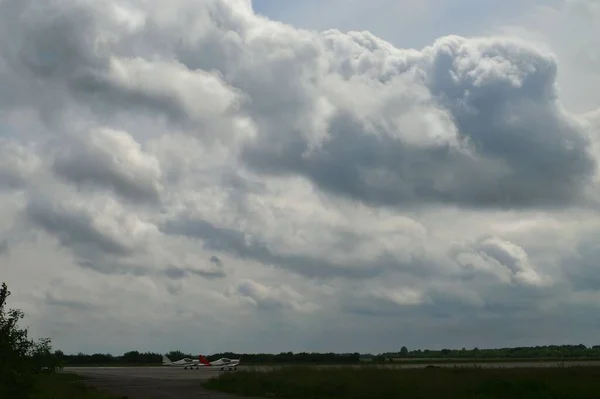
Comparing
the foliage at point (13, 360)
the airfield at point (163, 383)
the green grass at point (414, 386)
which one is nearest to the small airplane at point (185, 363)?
the airfield at point (163, 383)

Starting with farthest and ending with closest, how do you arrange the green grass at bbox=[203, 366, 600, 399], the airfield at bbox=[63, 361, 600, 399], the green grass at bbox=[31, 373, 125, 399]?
the airfield at bbox=[63, 361, 600, 399]
the green grass at bbox=[203, 366, 600, 399]
the green grass at bbox=[31, 373, 125, 399]

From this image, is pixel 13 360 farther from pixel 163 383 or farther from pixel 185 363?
pixel 185 363

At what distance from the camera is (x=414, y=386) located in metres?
40.5

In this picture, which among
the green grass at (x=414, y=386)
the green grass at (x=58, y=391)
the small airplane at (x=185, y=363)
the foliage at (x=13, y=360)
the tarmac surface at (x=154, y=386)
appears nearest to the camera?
the foliage at (x=13, y=360)

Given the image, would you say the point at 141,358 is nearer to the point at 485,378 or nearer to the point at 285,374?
the point at 285,374

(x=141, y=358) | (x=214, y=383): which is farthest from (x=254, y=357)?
(x=214, y=383)

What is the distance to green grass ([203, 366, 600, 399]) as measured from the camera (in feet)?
124

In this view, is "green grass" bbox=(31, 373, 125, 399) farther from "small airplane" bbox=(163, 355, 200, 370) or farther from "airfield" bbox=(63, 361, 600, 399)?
"small airplane" bbox=(163, 355, 200, 370)

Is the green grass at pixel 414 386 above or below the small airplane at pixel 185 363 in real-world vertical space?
below

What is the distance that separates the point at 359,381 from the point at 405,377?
3.43 meters

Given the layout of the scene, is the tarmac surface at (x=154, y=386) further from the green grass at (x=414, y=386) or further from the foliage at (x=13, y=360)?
the foliage at (x=13, y=360)

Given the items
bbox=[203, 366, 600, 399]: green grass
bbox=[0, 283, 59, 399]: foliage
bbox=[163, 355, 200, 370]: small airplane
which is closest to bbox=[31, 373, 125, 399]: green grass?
bbox=[0, 283, 59, 399]: foliage

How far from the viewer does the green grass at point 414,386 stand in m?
37.8

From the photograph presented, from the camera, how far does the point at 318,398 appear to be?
1649 inches
